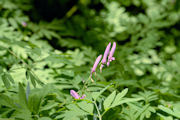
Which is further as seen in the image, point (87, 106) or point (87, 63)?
point (87, 63)

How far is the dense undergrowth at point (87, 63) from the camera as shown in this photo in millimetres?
929

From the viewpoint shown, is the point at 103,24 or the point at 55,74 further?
the point at 103,24

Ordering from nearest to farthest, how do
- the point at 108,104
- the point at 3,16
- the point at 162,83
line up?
the point at 108,104
the point at 162,83
the point at 3,16

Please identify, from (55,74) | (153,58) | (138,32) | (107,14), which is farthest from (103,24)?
(55,74)

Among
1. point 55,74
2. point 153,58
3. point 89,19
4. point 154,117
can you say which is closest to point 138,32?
point 153,58

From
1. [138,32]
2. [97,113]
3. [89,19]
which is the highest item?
[89,19]

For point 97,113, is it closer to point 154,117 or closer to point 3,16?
point 154,117

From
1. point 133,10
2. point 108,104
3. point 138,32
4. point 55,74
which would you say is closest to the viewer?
point 108,104

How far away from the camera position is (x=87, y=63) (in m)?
2.24

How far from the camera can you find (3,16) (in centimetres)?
227

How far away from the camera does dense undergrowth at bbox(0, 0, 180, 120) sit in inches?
36.6

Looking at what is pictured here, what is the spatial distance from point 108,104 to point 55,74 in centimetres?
78

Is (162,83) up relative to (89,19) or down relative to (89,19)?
down

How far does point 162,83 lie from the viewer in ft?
6.04
